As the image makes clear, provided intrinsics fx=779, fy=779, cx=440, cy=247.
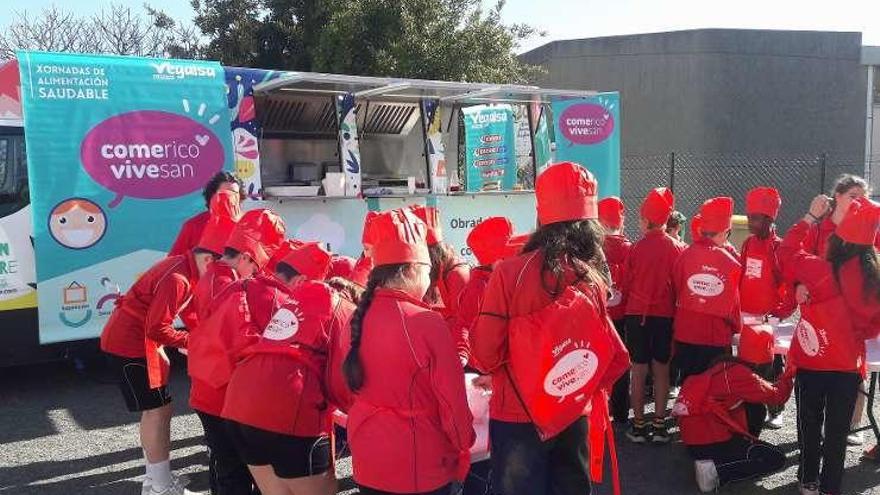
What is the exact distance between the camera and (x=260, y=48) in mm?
17250

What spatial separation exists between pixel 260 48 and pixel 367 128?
8.20 m

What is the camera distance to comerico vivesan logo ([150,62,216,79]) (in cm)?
697

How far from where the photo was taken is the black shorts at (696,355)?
16.8 feet

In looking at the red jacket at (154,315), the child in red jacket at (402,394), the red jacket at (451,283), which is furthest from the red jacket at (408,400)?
the red jacket at (154,315)

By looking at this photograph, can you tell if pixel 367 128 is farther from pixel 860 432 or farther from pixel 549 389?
pixel 549 389

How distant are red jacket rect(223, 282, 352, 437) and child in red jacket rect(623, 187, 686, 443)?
9.82 ft

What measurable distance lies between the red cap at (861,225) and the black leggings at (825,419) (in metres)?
0.72

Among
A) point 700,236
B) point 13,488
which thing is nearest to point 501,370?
point 700,236

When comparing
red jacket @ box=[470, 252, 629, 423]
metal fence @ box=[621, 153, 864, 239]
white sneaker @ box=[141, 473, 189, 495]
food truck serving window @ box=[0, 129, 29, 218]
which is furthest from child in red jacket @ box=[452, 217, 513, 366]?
metal fence @ box=[621, 153, 864, 239]

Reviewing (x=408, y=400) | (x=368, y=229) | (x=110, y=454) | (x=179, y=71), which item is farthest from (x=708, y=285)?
(x=179, y=71)

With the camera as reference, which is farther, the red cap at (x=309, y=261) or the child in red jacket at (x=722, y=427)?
the child in red jacket at (x=722, y=427)

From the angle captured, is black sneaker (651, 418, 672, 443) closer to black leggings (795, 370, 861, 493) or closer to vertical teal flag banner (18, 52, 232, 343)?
black leggings (795, 370, 861, 493)

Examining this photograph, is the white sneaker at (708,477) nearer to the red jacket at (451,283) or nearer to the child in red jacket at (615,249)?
the child in red jacket at (615,249)

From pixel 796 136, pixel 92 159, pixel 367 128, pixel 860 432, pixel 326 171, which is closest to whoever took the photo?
pixel 860 432
